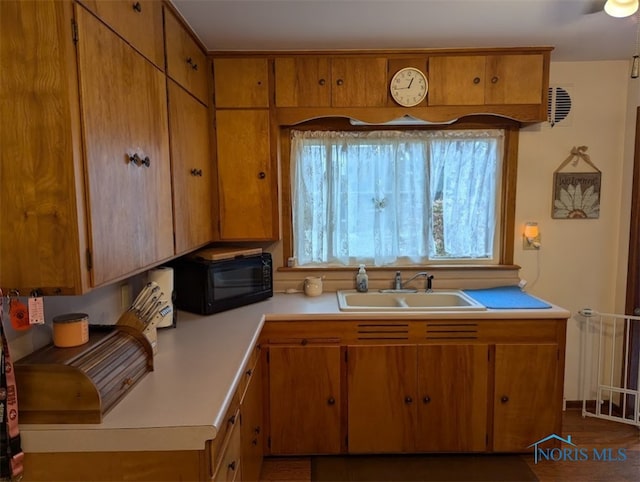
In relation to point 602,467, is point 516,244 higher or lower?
higher

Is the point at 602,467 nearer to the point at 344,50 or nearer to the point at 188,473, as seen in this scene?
the point at 188,473

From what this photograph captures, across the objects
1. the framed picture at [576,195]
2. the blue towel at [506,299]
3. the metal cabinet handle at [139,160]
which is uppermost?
the metal cabinet handle at [139,160]

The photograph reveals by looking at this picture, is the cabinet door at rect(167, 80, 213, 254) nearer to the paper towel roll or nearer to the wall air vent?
the paper towel roll

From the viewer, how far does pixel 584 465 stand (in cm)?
224

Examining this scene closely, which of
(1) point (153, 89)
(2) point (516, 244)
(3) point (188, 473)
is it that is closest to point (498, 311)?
(2) point (516, 244)

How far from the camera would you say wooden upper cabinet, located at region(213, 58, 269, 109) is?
2.42m

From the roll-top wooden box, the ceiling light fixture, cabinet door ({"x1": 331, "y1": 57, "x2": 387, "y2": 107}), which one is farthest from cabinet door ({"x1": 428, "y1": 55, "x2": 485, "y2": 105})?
the roll-top wooden box

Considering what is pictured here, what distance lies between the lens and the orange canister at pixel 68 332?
1283mm

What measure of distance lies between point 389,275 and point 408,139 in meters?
0.93

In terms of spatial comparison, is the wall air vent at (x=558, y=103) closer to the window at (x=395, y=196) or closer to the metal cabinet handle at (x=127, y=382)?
the window at (x=395, y=196)

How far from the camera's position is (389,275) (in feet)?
8.98

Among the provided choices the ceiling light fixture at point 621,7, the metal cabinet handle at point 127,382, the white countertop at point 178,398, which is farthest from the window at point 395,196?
the metal cabinet handle at point 127,382

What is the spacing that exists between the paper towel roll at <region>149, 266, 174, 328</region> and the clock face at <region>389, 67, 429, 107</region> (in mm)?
1642

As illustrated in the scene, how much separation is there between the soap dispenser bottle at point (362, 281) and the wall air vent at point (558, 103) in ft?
5.18
